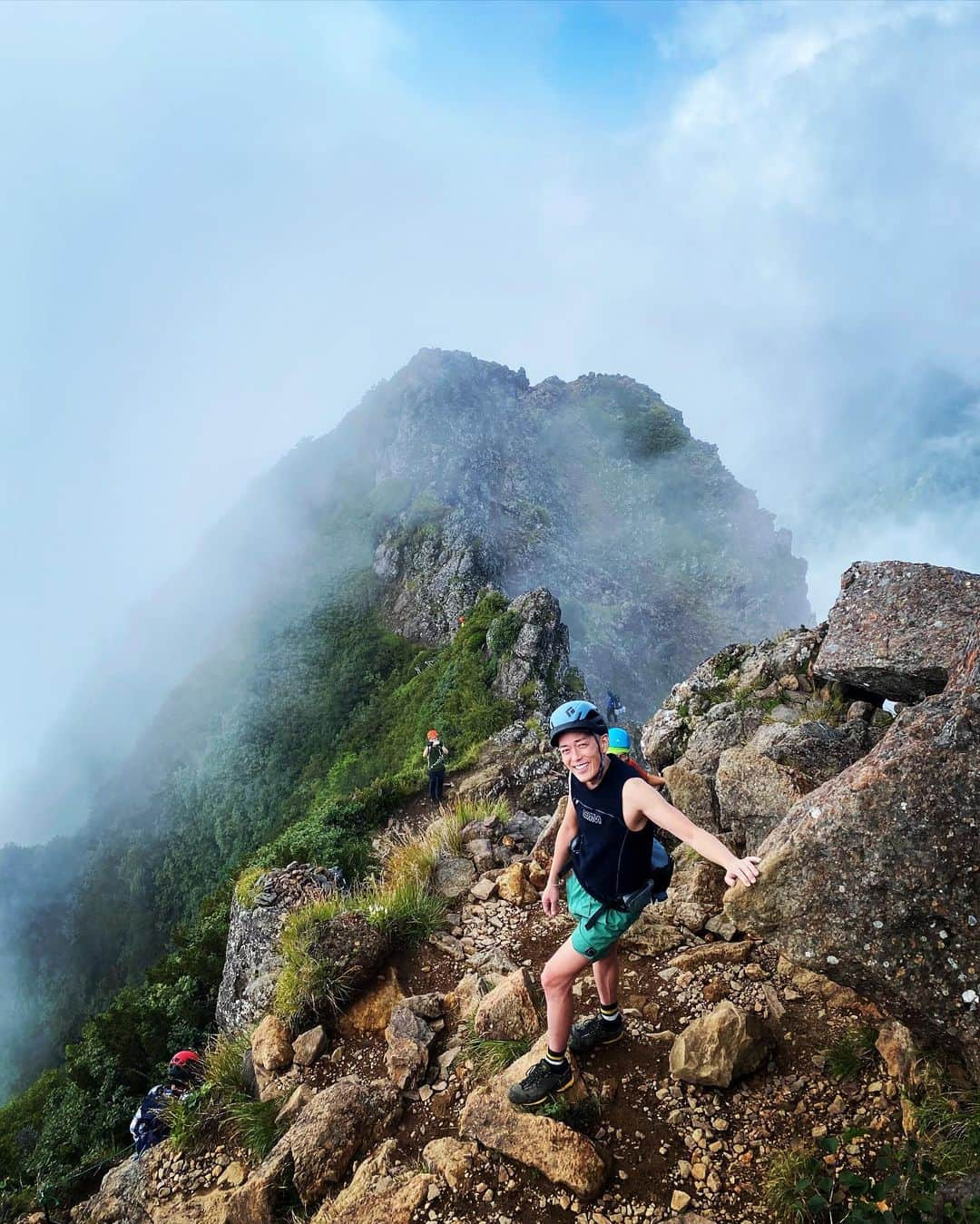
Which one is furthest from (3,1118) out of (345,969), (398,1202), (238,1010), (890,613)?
(890,613)

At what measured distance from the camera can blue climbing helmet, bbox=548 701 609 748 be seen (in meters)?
3.68

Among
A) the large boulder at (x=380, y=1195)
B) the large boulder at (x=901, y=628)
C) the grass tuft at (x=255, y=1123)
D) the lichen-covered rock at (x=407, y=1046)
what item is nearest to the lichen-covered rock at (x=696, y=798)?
the large boulder at (x=901, y=628)

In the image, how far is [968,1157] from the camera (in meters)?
2.86

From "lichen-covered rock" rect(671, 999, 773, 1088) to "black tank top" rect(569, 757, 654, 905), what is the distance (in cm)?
127

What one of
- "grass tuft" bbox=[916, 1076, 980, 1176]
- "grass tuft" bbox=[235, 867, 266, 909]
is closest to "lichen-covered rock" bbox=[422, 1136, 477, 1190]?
"grass tuft" bbox=[916, 1076, 980, 1176]

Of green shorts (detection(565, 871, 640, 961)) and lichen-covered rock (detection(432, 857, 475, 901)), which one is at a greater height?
green shorts (detection(565, 871, 640, 961))

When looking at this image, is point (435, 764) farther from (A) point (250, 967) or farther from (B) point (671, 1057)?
(B) point (671, 1057)

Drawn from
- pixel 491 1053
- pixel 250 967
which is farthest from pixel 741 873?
pixel 250 967

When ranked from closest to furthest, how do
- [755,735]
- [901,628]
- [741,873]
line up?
[741,873] → [901,628] → [755,735]

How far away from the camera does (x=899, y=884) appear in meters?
3.38

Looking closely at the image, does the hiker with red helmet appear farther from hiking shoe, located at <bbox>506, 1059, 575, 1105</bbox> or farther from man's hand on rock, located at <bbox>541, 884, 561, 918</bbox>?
man's hand on rock, located at <bbox>541, 884, 561, 918</bbox>

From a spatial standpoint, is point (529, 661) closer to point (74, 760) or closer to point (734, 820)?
point (734, 820)

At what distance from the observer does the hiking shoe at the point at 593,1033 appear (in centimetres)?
439

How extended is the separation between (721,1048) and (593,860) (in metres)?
1.58
